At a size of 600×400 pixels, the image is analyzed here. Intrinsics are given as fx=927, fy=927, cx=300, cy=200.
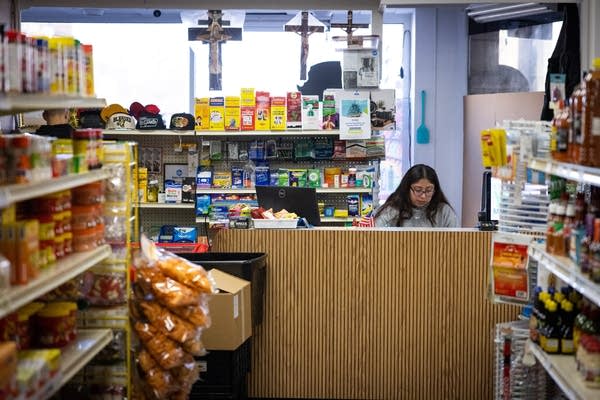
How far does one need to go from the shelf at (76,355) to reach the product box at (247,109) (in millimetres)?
4576

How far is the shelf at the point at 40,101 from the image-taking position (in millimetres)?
3004

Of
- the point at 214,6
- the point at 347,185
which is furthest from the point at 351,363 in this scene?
the point at 214,6

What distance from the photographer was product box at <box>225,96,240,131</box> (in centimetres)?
860

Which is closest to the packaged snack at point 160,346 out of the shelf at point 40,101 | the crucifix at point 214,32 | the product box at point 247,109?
the shelf at point 40,101

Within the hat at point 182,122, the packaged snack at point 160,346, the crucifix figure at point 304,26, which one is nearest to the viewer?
the packaged snack at point 160,346

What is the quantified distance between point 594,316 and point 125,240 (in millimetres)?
2132

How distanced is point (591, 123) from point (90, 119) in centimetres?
604

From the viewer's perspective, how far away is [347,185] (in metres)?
8.70

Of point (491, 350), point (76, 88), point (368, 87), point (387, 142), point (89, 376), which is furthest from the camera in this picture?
point (387, 142)

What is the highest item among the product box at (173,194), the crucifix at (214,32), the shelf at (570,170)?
the crucifix at (214,32)

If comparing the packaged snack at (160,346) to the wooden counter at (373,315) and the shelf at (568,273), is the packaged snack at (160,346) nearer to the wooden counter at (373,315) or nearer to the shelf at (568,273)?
the wooden counter at (373,315)

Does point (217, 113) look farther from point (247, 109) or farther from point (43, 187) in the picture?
point (43, 187)

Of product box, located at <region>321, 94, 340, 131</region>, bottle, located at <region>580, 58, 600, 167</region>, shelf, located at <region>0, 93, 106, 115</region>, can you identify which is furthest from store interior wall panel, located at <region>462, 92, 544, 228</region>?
shelf, located at <region>0, 93, 106, 115</region>

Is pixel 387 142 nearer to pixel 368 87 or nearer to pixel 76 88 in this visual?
A: pixel 368 87
